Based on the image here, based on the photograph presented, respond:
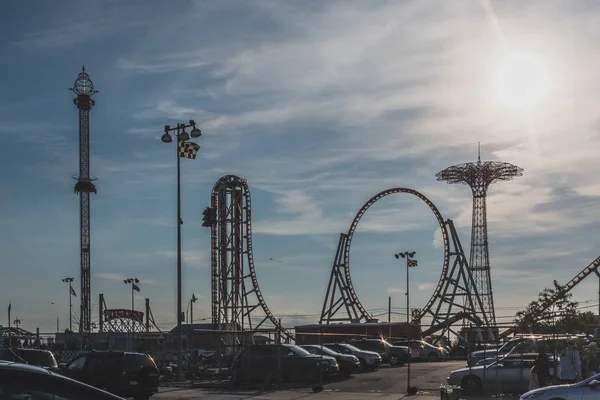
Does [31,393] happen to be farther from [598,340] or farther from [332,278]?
[332,278]

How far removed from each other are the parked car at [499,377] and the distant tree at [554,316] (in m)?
1.43

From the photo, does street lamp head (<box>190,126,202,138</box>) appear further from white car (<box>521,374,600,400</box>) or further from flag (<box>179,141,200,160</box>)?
white car (<box>521,374,600,400</box>)

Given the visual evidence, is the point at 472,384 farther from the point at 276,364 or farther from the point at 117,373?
the point at 117,373

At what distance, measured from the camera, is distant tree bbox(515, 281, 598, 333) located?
74.9 ft

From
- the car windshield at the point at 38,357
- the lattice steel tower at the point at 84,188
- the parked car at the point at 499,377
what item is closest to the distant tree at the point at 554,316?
the parked car at the point at 499,377

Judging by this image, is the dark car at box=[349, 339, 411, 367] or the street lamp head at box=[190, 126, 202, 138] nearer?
the street lamp head at box=[190, 126, 202, 138]

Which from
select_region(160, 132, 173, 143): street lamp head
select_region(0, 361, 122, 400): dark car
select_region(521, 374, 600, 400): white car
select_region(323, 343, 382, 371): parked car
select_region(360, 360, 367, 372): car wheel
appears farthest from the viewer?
select_region(360, 360, 367, 372): car wheel

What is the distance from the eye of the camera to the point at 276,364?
29250 millimetres

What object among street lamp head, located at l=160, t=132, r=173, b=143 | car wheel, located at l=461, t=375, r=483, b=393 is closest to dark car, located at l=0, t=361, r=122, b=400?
car wheel, located at l=461, t=375, r=483, b=393

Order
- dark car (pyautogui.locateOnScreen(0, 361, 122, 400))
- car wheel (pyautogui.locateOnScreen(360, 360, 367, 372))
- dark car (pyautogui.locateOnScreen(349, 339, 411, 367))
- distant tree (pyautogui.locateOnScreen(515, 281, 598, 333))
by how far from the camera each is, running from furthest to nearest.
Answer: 1. dark car (pyautogui.locateOnScreen(349, 339, 411, 367))
2. car wheel (pyautogui.locateOnScreen(360, 360, 367, 372))
3. distant tree (pyautogui.locateOnScreen(515, 281, 598, 333))
4. dark car (pyautogui.locateOnScreen(0, 361, 122, 400))

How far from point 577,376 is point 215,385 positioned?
1331cm

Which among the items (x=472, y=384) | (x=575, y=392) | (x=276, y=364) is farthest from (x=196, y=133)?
(x=575, y=392)

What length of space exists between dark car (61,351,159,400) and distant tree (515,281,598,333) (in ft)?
35.4

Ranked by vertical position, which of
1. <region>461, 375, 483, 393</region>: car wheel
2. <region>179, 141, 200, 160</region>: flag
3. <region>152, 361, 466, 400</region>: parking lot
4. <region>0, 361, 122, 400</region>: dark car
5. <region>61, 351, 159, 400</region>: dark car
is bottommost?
<region>152, 361, 466, 400</region>: parking lot
